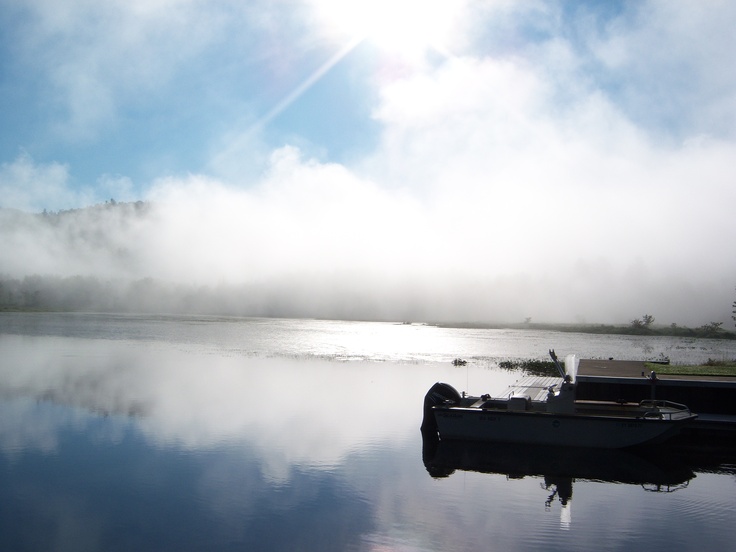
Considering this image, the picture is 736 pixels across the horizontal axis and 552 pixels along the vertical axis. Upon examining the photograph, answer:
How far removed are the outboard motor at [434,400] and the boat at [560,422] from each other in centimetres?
42

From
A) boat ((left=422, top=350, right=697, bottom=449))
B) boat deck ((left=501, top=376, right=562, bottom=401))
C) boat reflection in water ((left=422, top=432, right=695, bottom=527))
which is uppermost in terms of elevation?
boat deck ((left=501, top=376, right=562, bottom=401))

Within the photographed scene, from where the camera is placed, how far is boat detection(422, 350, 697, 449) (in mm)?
25141

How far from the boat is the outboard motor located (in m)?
0.42

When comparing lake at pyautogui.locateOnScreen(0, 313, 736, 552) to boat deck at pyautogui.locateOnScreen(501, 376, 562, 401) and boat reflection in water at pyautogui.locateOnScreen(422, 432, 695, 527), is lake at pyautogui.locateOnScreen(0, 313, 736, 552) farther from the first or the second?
Result: boat deck at pyautogui.locateOnScreen(501, 376, 562, 401)

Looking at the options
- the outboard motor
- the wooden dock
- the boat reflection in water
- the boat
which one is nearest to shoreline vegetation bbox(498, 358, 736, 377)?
the wooden dock

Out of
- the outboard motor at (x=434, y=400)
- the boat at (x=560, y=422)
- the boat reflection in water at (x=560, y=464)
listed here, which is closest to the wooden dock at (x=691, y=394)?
the boat at (x=560, y=422)

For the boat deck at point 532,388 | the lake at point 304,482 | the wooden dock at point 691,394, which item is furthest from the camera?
the boat deck at point 532,388

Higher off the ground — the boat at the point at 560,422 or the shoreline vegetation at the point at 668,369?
the shoreline vegetation at the point at 668,369

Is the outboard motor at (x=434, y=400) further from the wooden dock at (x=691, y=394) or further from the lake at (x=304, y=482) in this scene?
the wooden dock at (x=691, y=394)

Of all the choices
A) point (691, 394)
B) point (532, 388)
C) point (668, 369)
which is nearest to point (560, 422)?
point (691, 394)

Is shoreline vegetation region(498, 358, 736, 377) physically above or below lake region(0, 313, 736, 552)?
above

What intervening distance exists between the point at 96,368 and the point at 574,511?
131ft

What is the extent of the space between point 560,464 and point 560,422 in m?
2.04

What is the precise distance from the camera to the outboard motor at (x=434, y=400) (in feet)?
93.3
